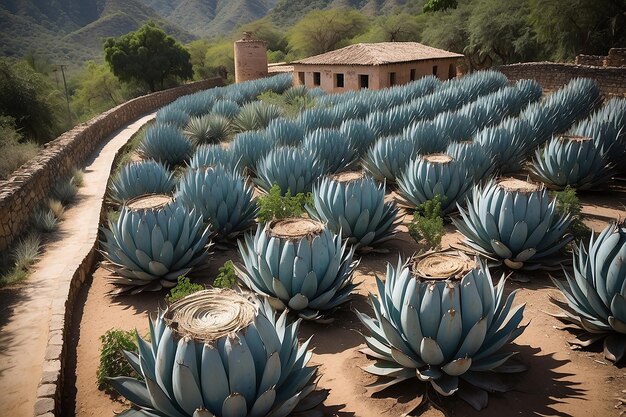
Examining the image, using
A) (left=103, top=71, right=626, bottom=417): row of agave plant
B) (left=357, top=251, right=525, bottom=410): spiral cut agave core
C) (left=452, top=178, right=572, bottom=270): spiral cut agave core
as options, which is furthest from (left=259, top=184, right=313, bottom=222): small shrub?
(left=357, top=251, right=525, bottom=410): spiral cut agave core

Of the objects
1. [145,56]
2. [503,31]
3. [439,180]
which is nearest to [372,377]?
[439,180]

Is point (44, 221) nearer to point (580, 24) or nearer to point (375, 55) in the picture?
point (375, 55)

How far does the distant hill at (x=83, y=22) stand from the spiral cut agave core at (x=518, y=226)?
51680 millimetres

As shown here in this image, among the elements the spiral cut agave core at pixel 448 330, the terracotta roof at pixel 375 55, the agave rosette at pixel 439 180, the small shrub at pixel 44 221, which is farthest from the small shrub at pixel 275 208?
the terracotta roof at pixel 375 55

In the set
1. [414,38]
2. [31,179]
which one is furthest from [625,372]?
[414,38]

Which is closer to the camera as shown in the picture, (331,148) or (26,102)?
(331,148)

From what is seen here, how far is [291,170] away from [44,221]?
399 cm

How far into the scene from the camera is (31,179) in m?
8.41

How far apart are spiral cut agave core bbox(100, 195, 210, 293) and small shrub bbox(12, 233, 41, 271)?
4.33ft

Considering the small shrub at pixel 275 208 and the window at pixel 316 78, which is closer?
the small shrub at pixel 275 208

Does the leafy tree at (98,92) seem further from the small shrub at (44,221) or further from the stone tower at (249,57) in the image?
the small shrub at (44,221)

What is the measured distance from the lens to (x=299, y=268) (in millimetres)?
4637

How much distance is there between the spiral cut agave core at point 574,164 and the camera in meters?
8.27

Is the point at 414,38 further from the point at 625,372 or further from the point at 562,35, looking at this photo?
the point at 625,372
